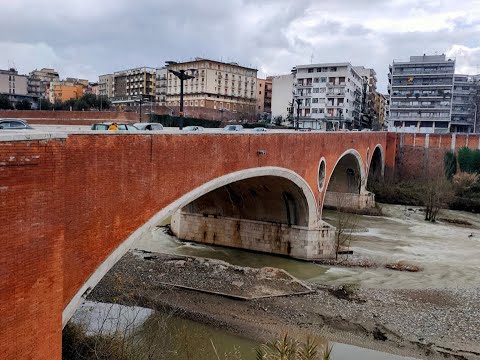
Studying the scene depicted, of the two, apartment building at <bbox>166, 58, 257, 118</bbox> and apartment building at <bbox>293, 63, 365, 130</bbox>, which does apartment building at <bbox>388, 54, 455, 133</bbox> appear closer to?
apartment building at <bbox>293, 63, 365, 130</bbox>

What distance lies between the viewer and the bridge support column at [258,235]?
23625 mm

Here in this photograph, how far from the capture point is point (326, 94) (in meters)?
66.8

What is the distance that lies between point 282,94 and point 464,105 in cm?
2698

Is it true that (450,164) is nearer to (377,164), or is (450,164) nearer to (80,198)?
(377,164)

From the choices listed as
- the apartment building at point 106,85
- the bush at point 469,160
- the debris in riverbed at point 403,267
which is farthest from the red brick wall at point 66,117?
the apartment building at point 106,85

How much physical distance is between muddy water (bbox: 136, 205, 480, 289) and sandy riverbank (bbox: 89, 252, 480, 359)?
5.76 ft

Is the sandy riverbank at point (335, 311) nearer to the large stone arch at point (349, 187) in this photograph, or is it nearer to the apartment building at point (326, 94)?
the large stone arch at point (349, 187)

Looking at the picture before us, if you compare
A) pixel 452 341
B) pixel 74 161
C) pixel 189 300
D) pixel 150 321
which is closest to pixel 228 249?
pixel 189 300

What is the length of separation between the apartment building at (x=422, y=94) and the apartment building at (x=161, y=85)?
120ft

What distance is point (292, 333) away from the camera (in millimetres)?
14453

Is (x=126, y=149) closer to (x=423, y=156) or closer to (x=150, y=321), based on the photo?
(x=150, y=321)

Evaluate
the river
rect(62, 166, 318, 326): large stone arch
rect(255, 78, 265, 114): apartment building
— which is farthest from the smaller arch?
rect(255, 78, 265, 114): apartment building

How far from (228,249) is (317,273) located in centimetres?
531

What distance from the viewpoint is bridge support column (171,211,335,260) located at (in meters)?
23.6
